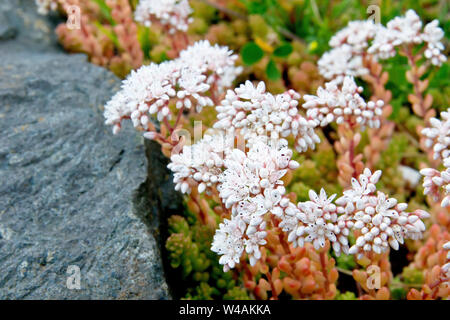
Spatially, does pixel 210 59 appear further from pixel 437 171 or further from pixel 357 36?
pixel 437 171

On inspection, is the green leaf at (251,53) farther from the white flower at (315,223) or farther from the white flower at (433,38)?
the white flower at (315,223)

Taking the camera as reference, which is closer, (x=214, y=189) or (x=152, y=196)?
(x=214, y=189)

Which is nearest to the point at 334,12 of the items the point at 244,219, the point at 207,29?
the point at 207,29

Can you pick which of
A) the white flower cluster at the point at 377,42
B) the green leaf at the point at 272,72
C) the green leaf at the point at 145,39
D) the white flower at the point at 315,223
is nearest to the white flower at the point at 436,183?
the white flower at the point at 315,223

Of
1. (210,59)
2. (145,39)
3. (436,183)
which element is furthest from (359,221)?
(145,39)

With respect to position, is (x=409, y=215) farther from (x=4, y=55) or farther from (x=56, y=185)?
(x=4, y=55)
